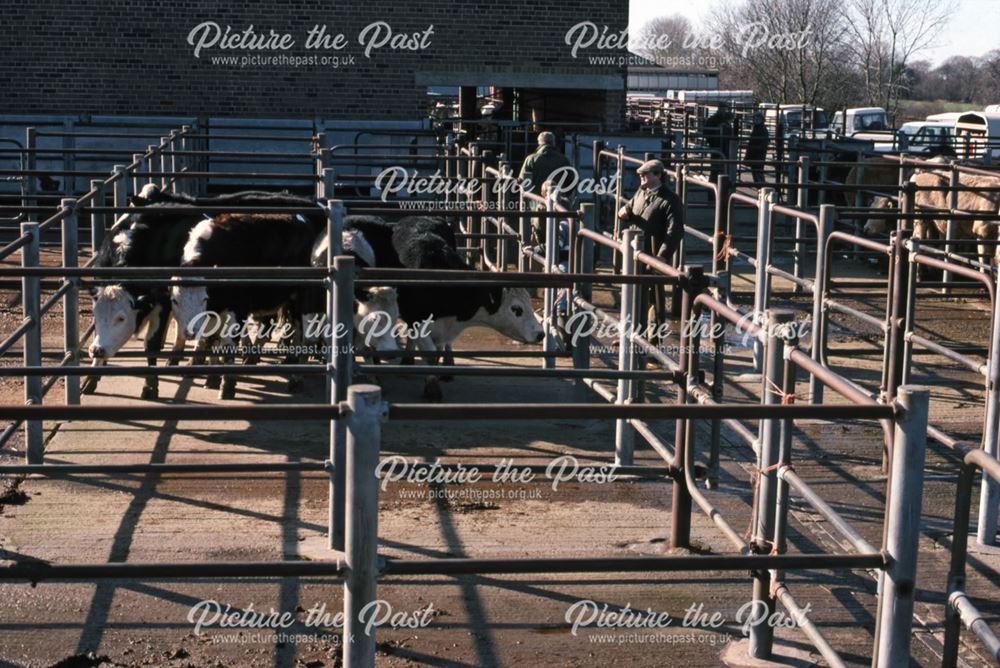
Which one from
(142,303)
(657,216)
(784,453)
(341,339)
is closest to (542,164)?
(657,216)

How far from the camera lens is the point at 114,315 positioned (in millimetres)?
9211

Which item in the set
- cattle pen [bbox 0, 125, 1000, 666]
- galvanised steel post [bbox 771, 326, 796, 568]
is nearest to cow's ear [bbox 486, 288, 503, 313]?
cattle pen [bbox 0, 125, 1000, 666]

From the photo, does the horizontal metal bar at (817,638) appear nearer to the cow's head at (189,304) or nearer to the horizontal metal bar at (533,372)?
the horizontal metal bar at (533,372)

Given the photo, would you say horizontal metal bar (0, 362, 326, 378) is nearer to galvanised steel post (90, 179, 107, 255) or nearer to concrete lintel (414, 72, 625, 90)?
galvanised steel post (90, 179, 107, 255)

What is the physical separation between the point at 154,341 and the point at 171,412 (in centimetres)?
664

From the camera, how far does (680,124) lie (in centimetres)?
2847

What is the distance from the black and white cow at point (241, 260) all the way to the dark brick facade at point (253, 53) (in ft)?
40.4

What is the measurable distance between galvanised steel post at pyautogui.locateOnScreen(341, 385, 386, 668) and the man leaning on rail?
816cm

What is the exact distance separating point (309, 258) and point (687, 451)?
194 inches

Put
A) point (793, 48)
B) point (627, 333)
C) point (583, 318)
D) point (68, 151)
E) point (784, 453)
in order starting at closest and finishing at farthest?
point (784, 453)
point (627, 333)
point (583, 318)
point (68, 151)
point (793, 48)

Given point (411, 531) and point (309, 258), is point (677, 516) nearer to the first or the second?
point (411, 531)

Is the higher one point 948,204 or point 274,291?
point 948,204

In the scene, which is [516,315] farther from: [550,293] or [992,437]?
[992,437]

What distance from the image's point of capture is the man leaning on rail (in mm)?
11820
